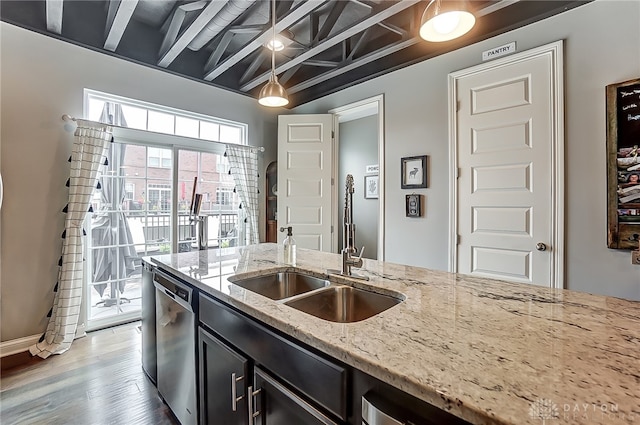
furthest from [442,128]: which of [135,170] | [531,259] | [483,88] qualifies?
[135,170]

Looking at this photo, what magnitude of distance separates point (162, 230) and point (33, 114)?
1549 millimetres

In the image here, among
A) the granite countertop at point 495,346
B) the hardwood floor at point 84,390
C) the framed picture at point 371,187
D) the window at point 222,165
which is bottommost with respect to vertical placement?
the hardwood floor at point 84,390

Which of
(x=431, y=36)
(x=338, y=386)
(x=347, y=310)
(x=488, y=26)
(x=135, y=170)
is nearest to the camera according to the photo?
(x=338, y=386)

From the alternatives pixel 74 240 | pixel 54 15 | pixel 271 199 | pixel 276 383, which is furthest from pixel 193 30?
pixel 276 383

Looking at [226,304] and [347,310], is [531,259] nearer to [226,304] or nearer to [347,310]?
[347,310]

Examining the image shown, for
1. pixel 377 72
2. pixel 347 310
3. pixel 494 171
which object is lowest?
pixel 347 310

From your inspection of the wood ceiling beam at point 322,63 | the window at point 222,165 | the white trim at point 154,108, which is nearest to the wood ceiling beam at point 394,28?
the wood ceiling beam at point 322,63

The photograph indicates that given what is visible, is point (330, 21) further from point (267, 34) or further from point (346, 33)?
point (267, 34)

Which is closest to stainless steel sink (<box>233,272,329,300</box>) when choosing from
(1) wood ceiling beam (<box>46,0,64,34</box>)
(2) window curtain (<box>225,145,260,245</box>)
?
(2) window curtain (<box>225,145,260,245</box>)

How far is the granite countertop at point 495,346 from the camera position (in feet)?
1.71

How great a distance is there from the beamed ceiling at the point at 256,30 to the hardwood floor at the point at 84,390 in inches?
114

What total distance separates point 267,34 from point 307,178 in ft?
5.76

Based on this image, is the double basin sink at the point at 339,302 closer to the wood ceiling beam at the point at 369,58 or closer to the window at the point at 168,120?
the wood ceiling beam at the point at 369,58

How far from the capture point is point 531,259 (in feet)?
7.73
